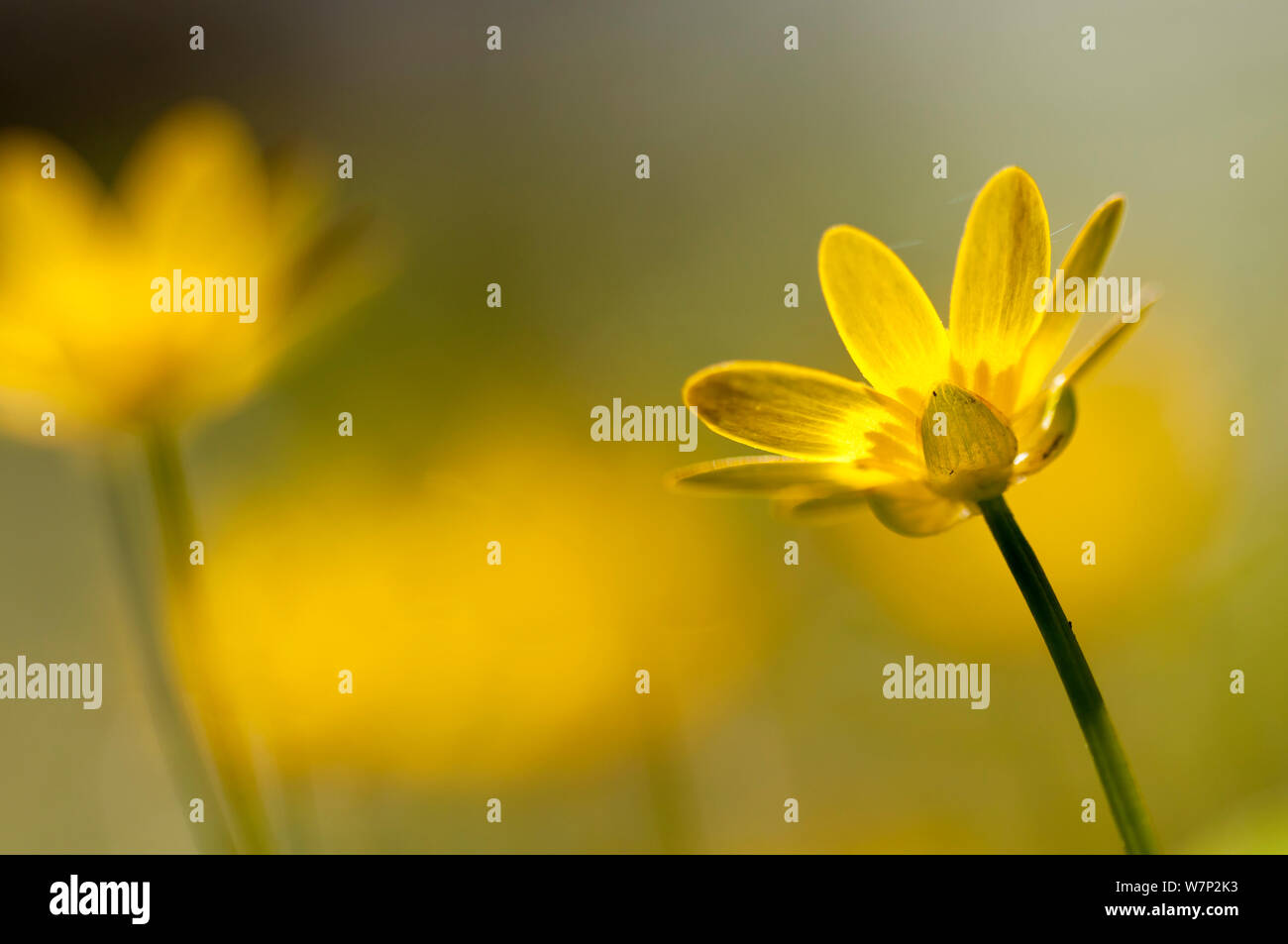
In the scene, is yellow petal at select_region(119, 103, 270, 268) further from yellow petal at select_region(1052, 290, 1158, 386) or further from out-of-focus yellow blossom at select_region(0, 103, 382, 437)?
yellow petal at select_region(1052, 290, 1158, 386)

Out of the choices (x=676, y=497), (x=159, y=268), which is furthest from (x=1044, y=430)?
(x=159, y=268)

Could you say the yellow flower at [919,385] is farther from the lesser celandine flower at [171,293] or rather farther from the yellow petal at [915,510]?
the lesser celandine flower at [171,293]

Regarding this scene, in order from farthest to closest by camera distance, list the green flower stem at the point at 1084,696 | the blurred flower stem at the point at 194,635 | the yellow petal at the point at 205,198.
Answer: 1. the yellow petal at the point at 205,198
2. the blurred flower stem at the point at 194,635
3. the green flower stem at the point at 1084,696

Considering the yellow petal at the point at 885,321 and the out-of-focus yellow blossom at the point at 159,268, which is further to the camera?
the out-of-focus yellow blossom at the point at 159,268

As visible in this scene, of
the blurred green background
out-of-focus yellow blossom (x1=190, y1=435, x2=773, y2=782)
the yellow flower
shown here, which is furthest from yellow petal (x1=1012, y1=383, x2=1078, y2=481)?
out-of-focus yellow blossom (x1=190, y1=435, x2=773, y2=782)

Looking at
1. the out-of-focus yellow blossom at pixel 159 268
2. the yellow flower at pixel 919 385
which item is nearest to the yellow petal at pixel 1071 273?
the yellow flower at pixel 919 385

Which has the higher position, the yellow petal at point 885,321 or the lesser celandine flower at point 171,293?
the lesser celandine flower at point 171,293

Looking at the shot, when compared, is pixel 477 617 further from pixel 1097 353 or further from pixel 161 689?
pixel 1097 353
